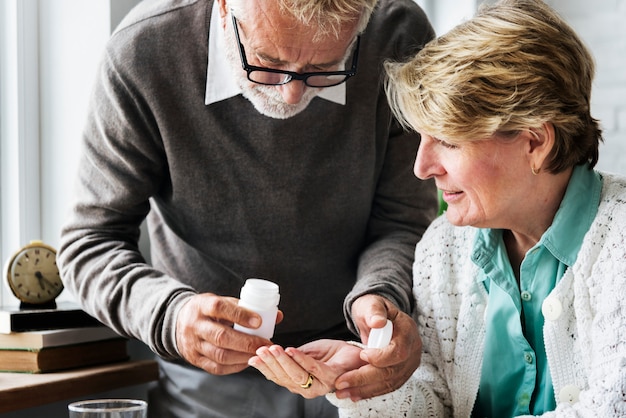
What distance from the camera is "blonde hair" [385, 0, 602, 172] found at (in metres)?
1.51

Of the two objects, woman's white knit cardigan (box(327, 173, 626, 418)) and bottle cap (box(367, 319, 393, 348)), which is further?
bottle cap (box(367, 319, 393, 348))

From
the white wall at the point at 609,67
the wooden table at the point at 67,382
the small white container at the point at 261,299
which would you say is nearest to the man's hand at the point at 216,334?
the small white container at the point at 261,299

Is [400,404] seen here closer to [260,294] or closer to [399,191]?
[260,294]

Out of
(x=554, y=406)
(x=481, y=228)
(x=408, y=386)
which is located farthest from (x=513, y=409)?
(x=481, y=228)

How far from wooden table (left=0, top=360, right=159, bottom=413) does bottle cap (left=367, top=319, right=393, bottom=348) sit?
766mm

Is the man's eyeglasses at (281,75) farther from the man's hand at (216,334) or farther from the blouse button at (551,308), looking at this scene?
the blouse button at (551,308)

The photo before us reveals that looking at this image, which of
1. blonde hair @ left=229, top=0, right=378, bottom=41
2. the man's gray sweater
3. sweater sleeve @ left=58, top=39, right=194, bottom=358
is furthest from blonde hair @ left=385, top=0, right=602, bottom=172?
sweater sleeve @ left=58, top=39, right=194, bottom=358

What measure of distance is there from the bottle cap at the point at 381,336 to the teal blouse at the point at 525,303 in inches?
8.2

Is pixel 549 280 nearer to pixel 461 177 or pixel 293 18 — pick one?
pixel 461 177

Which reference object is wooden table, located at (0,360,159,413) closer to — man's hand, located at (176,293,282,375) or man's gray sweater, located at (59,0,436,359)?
man's gray sweater, located at (59,0,436,359)

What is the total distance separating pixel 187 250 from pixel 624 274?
1.00m

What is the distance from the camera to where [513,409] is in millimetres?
1668

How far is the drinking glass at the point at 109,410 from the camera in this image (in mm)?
1287

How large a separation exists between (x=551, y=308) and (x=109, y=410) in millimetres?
777
